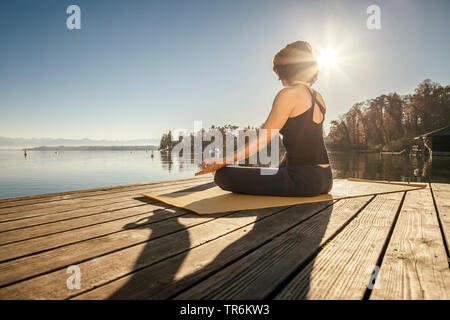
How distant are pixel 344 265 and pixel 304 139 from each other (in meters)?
1.49

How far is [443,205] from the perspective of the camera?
228 cm

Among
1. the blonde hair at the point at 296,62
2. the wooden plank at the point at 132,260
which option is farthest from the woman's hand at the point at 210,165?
the blonde hair at the point at 296,62

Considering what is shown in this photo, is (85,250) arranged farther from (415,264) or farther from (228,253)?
(415,264)

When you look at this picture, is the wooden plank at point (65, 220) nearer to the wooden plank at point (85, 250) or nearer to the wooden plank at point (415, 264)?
the wooden plank at point (85, 250)

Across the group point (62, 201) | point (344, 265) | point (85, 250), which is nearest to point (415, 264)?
point (344, 265)

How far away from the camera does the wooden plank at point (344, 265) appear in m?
0.85

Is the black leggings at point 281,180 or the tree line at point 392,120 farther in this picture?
the tree line at point 392,120

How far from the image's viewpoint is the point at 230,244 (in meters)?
1.30

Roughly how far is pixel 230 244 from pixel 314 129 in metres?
1.52

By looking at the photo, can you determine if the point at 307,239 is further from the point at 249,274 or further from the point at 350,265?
the point at 249,274

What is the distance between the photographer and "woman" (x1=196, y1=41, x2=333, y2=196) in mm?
2246

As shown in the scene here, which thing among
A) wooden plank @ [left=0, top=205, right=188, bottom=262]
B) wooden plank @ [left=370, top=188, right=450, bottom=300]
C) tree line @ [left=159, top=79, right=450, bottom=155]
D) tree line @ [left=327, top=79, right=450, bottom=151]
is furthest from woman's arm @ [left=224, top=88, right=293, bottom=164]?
tree line @ [left=327, top=79, right=450, bottom=151]
